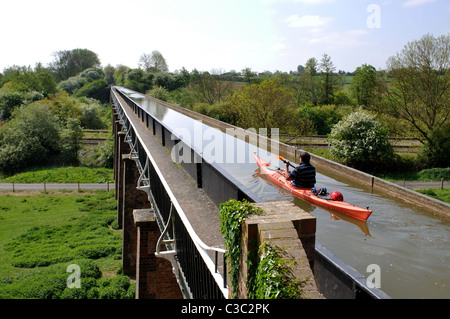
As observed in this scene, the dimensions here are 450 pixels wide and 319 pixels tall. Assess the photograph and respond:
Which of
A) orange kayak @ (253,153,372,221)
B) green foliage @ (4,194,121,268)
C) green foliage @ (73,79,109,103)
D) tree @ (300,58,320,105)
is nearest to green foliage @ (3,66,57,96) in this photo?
green foliage @ (73,79,109,103)

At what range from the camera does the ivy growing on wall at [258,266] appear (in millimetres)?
2404

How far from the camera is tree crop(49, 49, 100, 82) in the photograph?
4198 inches

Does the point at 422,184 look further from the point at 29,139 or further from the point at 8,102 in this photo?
the point at 8,102

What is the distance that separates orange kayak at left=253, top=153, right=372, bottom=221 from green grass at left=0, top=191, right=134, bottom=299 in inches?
271

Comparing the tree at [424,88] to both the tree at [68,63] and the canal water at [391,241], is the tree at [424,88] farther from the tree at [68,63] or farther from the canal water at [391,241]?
the tree at [68,63]

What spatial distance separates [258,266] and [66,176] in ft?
120

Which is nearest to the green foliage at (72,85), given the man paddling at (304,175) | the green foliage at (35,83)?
the green foliage at (35,83)

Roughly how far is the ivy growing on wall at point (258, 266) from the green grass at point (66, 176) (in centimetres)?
3288

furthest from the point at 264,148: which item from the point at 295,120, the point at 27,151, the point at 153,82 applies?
the point at 153,82

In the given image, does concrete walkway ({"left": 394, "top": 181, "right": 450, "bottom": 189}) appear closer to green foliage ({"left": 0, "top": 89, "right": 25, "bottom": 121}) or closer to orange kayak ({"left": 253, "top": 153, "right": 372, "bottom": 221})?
orange kayak ({"left": 253, "top": 153, "right": 372, "bottom": 221})

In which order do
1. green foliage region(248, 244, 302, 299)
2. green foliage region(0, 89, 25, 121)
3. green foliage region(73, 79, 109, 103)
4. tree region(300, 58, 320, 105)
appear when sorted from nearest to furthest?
1. green foliage region(248, 244, 302, 299)
2. green foliage region(0, 89, 25, 121)
3. tree region(300, 58, 320, 105)
4. green foliage region(73, 79, 109, 103)

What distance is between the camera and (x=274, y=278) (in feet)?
7.98
